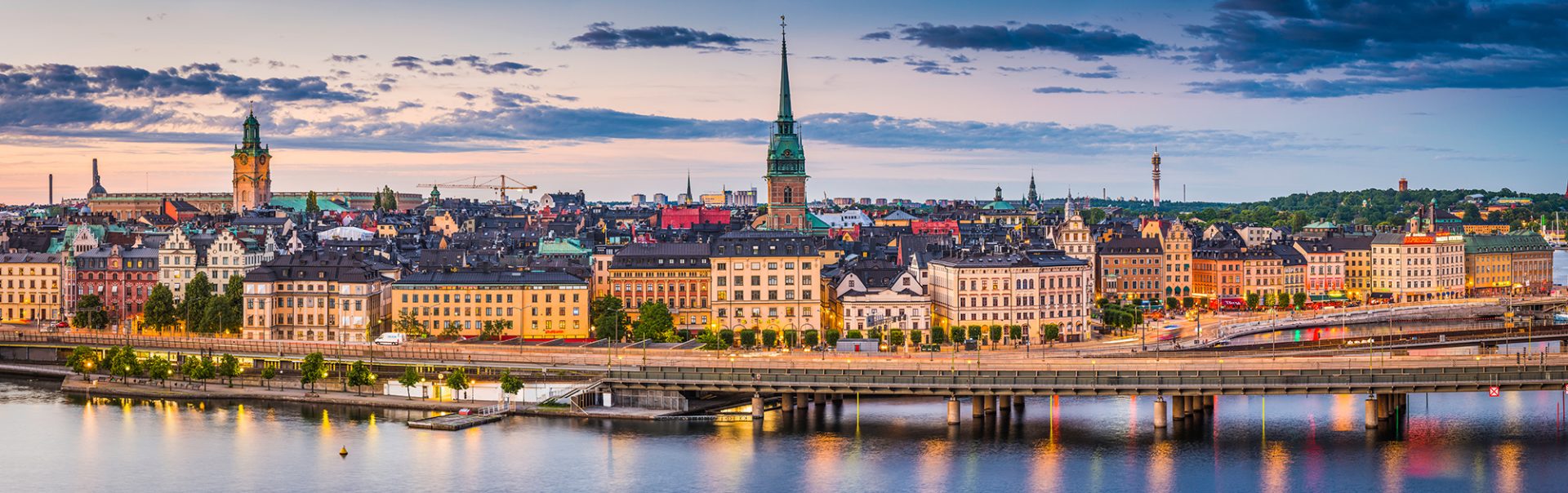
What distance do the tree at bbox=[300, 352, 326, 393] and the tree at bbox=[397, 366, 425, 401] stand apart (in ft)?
10.5

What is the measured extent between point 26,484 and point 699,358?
25.9 metres

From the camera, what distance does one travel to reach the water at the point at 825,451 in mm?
54781

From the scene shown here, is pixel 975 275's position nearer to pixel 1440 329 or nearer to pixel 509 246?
pixel 1440 329

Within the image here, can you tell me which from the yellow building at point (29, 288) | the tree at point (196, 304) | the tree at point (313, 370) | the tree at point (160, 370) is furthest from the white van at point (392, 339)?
the yellow building at point (29, 288)

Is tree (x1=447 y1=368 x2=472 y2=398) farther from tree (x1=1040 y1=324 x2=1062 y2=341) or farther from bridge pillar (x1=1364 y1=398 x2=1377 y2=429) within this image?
bridge pillar (x1=1364 y1=398 x2=1377 y2=429)

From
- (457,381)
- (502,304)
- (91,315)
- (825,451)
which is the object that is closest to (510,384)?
(457,381)

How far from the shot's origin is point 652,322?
289 ft

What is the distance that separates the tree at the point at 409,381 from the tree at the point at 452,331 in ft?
51.4

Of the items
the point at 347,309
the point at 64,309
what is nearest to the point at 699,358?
the point at 347,309

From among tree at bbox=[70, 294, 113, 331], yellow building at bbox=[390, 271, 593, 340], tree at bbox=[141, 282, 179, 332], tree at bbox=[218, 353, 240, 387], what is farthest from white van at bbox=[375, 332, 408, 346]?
tree at bbox=[70, 294, 113, 331]

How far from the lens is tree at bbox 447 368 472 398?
7081 centimetres

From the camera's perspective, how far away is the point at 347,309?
9106 cm

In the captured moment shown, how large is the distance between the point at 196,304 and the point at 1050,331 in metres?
42.3

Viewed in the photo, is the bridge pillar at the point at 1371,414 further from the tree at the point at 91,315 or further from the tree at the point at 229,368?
the tree at the point at 91,315
